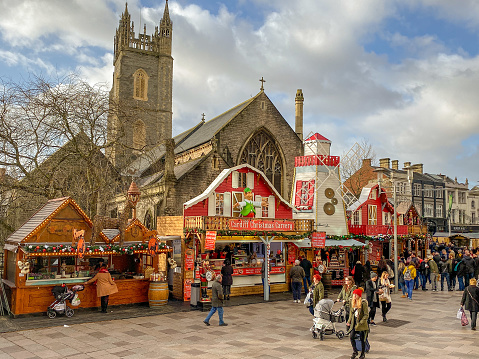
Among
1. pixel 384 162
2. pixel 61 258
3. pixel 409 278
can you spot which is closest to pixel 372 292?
pixel 409 278

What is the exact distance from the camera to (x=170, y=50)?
55.9 metres

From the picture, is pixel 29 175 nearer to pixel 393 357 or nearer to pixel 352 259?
pixel 393 357

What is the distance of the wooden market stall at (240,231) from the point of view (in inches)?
683

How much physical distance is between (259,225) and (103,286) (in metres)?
7.08

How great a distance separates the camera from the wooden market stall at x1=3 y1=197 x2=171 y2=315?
13.5 meters

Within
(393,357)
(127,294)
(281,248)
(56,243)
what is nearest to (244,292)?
(281,248)

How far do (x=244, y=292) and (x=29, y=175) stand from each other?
33.2ft

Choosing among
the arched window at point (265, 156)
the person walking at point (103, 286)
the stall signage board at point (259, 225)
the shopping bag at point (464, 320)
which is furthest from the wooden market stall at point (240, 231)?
the arched window at point (265, 156)

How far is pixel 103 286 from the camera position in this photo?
47.2 ft

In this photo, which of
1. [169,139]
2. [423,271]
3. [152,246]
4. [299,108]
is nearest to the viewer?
[152,246]

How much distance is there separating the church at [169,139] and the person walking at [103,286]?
4909 millimetres

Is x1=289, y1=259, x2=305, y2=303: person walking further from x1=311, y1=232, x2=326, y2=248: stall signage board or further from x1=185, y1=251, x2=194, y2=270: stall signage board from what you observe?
x1=185, y1=251, x2=194, y2=270: stall signage board

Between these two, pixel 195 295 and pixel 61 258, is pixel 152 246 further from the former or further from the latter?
pixel 61 258

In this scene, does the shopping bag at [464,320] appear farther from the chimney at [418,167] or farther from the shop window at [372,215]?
the chimney at [418,167]
